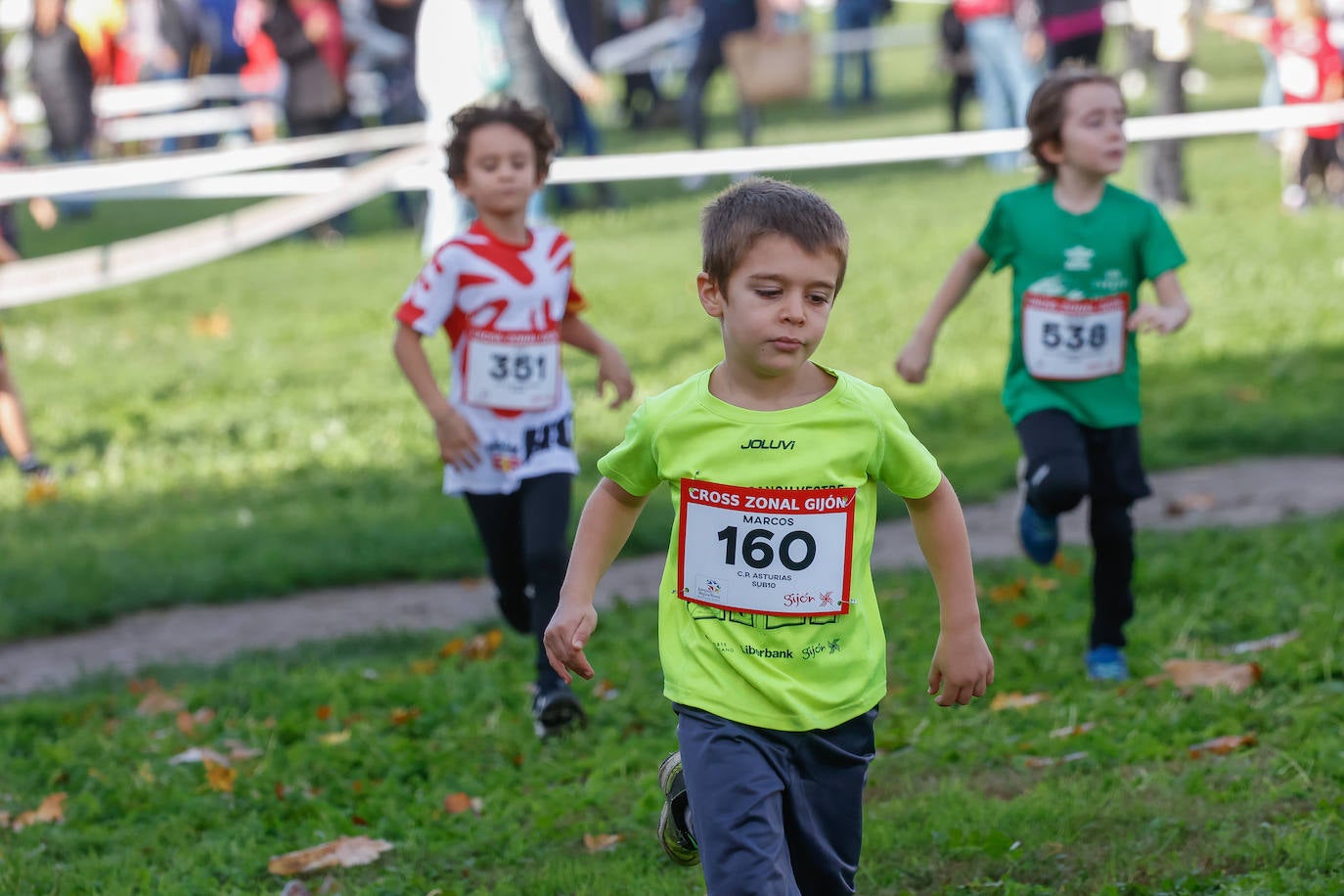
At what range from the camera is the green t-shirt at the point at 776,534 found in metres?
3.22

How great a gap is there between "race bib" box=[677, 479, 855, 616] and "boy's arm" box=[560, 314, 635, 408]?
2090mm

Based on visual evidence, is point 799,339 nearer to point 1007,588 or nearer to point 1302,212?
point 1007,588

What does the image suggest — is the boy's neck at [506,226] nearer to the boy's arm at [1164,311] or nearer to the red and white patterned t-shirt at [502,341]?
the red and white patterned t-shirt at [502,341]

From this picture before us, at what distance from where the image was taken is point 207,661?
21.0 ft

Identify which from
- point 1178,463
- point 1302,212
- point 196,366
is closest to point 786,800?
point 1178,463

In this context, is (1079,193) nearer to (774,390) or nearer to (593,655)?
(593,655)

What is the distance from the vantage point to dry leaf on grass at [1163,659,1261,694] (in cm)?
502

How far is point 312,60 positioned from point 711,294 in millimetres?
13944

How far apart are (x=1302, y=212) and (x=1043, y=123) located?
959 cm

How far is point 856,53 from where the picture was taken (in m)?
27.0

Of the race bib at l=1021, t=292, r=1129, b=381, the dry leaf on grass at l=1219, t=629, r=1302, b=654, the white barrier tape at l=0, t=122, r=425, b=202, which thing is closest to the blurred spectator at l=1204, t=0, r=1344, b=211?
the white barrier tape at l=0, t=122, r=425, b=202

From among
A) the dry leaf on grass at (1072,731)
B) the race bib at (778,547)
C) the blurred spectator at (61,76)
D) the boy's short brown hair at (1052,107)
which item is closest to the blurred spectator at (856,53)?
the blurred spectator at (61,76)

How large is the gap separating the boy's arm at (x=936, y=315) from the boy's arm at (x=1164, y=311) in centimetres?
52

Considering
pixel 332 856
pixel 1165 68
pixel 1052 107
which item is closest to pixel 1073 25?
pixel 1165 68
